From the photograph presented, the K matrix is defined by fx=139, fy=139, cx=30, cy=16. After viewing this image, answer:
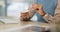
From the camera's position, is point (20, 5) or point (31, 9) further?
point (20, 5)

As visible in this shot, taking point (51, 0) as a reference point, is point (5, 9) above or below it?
below

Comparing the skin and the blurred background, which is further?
the blurred background

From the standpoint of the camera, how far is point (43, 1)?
5.62ft

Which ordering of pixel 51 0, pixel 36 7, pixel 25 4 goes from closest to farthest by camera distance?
pixel 36 7 < pixel 51 0 < pixel 25 4

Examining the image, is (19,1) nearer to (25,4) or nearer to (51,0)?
(25,4)

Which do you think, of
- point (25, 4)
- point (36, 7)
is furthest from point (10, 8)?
point (36, 7)

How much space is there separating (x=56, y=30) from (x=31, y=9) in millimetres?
780

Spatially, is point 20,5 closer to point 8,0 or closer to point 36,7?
point 8,0

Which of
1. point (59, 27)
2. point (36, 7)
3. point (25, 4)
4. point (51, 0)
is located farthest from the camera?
point (25, 4)

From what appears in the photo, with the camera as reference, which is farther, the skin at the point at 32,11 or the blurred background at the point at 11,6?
the blurred background at the point at 11,6

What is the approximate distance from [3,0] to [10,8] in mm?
242

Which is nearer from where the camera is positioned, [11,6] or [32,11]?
[32,11]

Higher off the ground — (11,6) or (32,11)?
(32,11)

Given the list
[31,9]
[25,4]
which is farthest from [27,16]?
[25,4]
